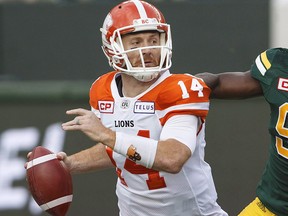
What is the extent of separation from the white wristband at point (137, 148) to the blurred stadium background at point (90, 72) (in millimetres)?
2599

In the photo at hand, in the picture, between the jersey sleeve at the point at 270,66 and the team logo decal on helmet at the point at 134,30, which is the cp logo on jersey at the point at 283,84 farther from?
the team logo decal on helmet at the point at 134,30

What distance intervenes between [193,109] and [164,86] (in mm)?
203

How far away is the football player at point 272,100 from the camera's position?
4812 mm

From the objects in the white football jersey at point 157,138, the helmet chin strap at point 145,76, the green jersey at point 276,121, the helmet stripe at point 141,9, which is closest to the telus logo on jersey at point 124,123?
the white football jersey at point 157,138

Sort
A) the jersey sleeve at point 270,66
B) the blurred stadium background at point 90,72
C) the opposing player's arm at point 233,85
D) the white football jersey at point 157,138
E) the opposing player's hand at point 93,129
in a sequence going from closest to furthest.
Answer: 1. the opposing player's hand at point 93,129
2. the white football jersey at point 157,138
3. the jersey sleeve at point 270,66
4. the opposing player's arm at point 233,85
5. the blurred stadium background at point 90,72

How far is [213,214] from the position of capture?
15.7 feet

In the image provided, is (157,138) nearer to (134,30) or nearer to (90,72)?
(134,30)

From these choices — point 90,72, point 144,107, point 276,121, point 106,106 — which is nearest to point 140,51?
point 144,107

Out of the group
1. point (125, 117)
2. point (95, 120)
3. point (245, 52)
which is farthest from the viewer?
point (245, 52)

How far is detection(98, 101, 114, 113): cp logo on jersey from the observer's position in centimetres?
471

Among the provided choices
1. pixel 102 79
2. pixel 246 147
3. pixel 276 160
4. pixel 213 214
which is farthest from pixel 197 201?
pixel 246 147

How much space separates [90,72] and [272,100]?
330cm

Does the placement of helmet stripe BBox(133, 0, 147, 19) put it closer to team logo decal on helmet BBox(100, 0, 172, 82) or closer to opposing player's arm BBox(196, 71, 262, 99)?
team logo decal on helmet BBox(100, 0, 172, 82)

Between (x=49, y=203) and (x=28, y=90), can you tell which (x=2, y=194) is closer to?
(x=28, y=90)
